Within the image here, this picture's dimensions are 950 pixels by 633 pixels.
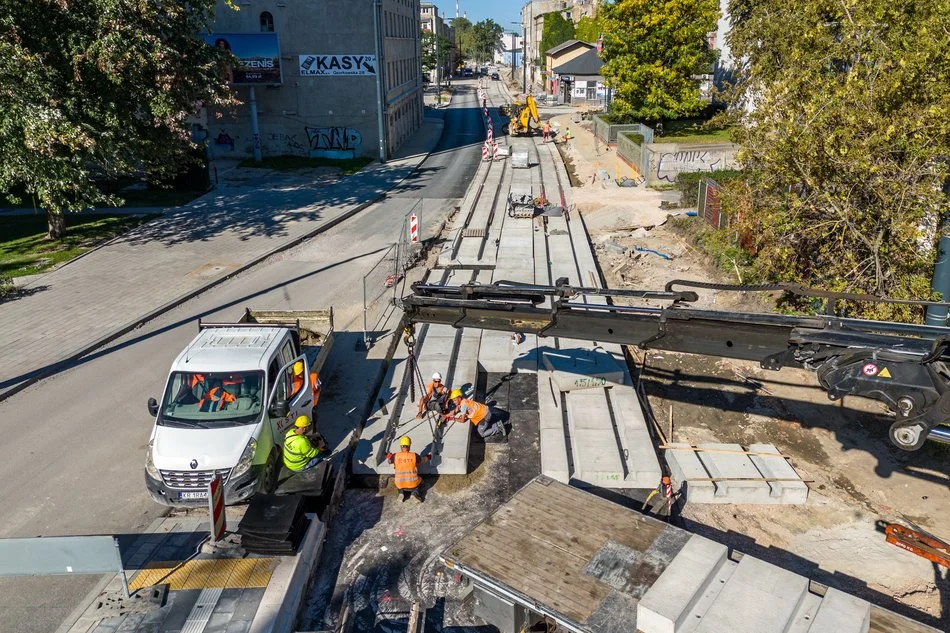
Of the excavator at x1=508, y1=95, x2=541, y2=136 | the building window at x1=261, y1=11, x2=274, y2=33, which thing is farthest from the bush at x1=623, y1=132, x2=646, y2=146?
the building window at x1=261, y1=11, x2=274, y2=33

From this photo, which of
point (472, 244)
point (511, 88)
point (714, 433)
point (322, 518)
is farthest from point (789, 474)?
point (511, 88)

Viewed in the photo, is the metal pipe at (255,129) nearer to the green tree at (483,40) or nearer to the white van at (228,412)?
the white van at (228,412)

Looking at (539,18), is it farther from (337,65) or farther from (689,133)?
(337,65)

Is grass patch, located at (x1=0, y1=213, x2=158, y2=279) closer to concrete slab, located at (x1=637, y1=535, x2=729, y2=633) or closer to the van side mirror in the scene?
the van side mirror

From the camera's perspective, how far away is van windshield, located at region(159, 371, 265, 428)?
450 inches

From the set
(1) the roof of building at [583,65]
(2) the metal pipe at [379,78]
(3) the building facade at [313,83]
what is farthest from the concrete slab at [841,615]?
(1) the roof of building at [583,65]

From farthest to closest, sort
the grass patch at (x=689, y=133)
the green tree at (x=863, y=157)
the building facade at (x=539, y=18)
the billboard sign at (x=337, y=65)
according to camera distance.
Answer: the building facade at (x=539, y=18), the billboard sign at (x=337, y=65), the grass patch at (x=689, y=133), the green tree at (x=863, y=157)

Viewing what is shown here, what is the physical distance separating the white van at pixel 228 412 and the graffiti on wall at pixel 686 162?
26.3 meters

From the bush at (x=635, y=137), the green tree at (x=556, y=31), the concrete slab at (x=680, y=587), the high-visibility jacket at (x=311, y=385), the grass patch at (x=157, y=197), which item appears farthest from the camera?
the green tree at (x=556, y=31)

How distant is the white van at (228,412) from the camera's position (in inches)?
422

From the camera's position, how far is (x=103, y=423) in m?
14.1

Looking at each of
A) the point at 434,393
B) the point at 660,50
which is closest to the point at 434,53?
the point at 660,50

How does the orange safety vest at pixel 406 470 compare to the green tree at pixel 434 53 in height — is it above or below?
below

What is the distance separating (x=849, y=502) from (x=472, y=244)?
1672 cm
